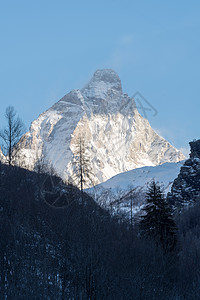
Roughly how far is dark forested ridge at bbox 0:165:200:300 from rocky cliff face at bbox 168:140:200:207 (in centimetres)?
3551

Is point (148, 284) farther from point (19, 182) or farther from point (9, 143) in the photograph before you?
point (9, 143)

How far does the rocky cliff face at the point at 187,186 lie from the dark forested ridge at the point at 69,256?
117 ft

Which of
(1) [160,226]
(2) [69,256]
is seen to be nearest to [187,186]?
(1) [160,226]

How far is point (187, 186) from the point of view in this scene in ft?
225

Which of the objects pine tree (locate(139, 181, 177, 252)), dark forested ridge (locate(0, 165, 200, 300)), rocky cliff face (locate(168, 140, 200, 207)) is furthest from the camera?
rocky cliff face (locate(168, 140, 200, 207))

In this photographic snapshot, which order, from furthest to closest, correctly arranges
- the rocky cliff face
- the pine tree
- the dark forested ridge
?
the rocky cliff face
the pine tree
the dark forested ridge

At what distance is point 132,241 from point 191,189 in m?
44.2

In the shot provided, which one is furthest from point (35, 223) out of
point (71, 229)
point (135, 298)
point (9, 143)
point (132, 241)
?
point (9, 143)

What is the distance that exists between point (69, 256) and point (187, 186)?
51.4m

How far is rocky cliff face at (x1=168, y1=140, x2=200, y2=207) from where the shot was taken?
218 ft

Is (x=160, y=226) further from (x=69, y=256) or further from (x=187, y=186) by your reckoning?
(x=187, y=186)

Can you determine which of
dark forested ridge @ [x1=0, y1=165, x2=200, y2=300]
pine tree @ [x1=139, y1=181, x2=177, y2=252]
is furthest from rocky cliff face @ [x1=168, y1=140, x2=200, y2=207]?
pine tree @ [x1=139, y1=181, x2=177, y2=252]

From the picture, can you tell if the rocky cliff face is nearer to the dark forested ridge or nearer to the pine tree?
the dark forested ridge

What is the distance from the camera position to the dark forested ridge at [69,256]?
1623 cm
